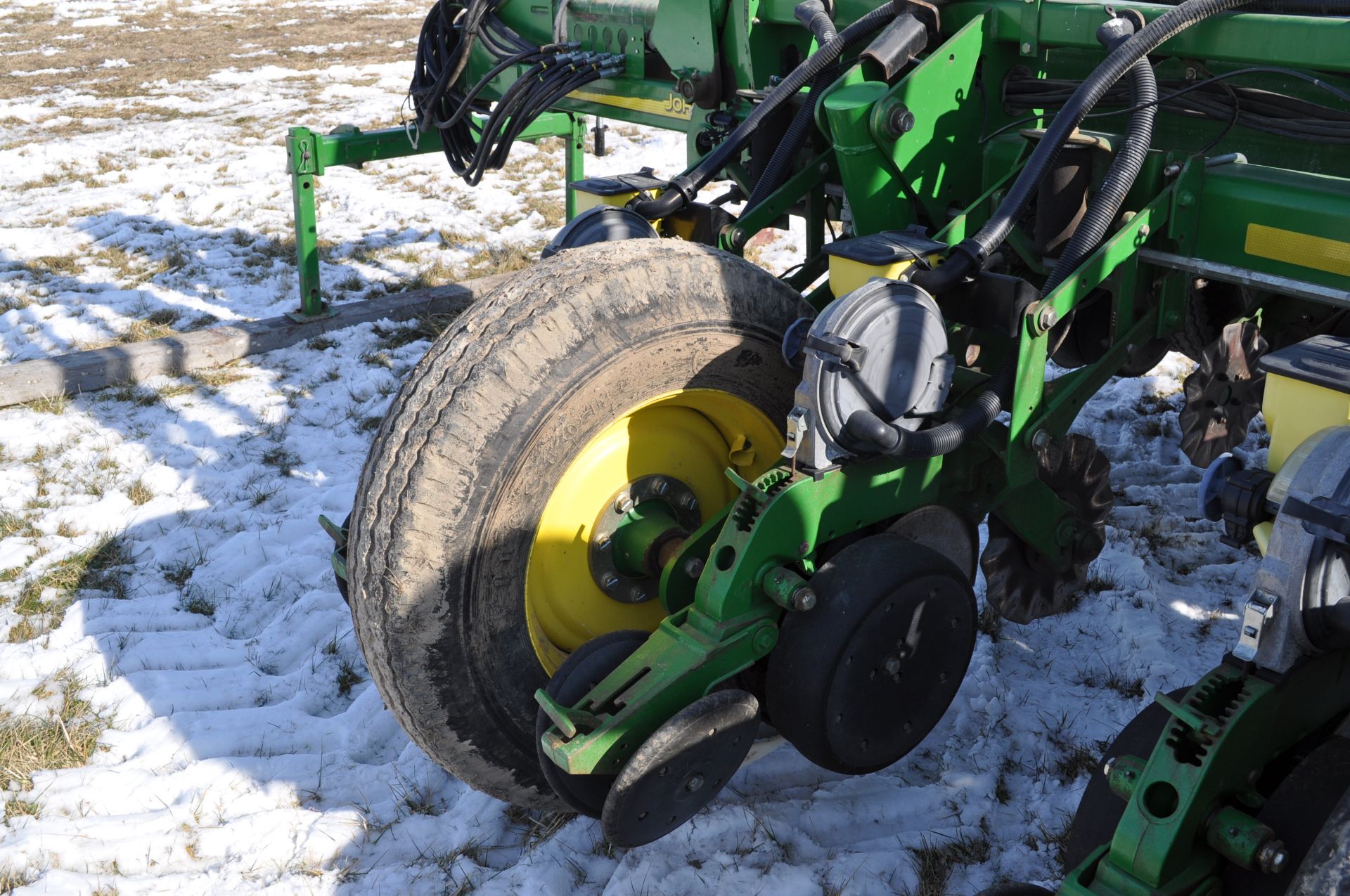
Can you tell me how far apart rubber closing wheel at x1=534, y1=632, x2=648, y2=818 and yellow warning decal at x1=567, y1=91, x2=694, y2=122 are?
2252 mm

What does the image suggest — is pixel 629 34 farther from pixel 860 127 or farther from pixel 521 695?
pixel 521 695

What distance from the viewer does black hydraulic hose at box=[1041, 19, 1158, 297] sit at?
2.58 meters

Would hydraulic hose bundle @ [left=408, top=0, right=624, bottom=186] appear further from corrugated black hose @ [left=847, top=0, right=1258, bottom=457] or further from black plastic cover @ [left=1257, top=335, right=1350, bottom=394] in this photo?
black plastic cover @ [left=1257, top=335, right=1350, bottom=394]

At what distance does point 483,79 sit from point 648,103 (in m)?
0.87

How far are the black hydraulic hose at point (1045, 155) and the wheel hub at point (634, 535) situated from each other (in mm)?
776

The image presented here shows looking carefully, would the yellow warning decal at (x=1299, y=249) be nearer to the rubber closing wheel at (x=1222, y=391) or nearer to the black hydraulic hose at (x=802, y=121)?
the rubber closing wheel at (x=1222, y=391)

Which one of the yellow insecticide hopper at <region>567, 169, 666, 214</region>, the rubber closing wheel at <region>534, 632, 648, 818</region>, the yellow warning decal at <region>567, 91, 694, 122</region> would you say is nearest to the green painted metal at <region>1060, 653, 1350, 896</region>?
the rubber closing wheel at <region>534, 632, 648, 818</region>

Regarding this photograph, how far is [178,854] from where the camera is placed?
2703 millimetres

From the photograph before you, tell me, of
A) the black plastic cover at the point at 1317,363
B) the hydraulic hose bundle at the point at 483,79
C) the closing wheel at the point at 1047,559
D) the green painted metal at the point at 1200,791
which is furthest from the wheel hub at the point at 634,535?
the hydraulic hose bundle at the point at 483,79

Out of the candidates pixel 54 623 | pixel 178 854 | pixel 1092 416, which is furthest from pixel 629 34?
pixel 178 854

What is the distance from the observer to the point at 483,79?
16.4 feet

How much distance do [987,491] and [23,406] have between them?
175 inches

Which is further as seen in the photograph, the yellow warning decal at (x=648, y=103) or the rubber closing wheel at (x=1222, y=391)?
the yellow warning decal at (x=648, y=103)

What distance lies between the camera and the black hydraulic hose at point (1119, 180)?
102 inches
